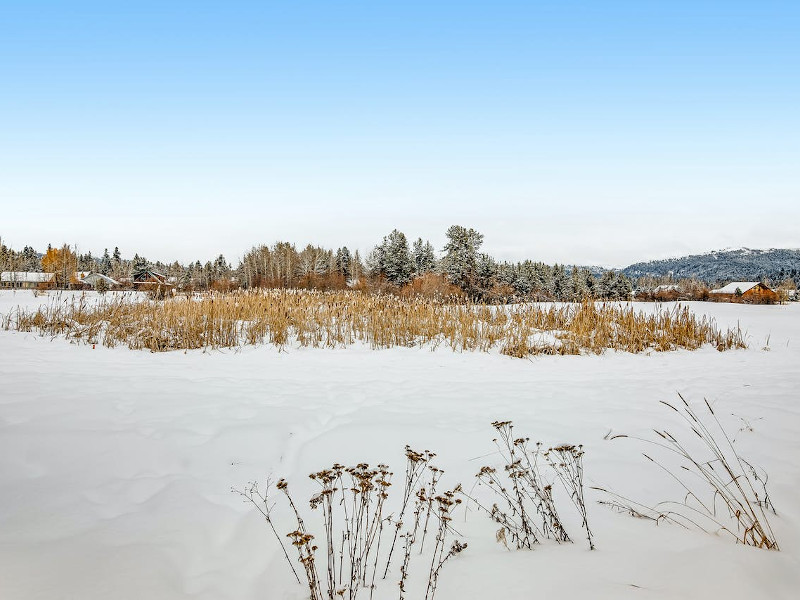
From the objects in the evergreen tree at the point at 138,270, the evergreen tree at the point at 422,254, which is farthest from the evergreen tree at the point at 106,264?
the evergreen tree at the point at 422,254

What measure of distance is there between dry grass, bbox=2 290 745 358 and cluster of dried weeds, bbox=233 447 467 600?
18.6 ft

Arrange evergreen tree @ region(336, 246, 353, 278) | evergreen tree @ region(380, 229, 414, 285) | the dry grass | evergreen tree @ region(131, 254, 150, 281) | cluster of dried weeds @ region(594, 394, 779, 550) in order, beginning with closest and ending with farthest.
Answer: cluster of dried weeds @ region(594, 394, 779, 550)
the dry grass
evergreen tree @ region(380, 229, 414, 285)
evergreen tree @ region(131, 254, 150, 281)
evergreen tree @ region(336, 246, 353, 278)

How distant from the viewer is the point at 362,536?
5.93 feet

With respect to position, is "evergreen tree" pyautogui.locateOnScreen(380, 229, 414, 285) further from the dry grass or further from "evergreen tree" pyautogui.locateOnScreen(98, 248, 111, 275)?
"evergreen tree" pyautogui.locateOnScreen(98, 248, 111, 275)

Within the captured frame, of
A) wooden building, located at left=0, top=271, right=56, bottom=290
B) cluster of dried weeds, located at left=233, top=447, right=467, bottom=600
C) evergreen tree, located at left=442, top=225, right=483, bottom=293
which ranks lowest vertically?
cluster of dried weeds, located at left=233, top=447, right=467, bottom=600

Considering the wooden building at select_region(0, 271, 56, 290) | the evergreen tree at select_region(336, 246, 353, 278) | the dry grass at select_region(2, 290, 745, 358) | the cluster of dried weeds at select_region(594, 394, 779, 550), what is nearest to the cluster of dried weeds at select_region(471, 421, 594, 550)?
the cluster of dried weeds at select_region(594, 394, 779, 550)

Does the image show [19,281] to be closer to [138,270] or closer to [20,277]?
[20,277]

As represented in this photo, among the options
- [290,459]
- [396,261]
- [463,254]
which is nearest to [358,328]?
[290,459]

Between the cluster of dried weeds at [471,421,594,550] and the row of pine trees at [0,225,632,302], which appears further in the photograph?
the row of pine trees at [0,225,632,302]

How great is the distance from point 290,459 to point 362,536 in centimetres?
93

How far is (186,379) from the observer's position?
4.55 metres

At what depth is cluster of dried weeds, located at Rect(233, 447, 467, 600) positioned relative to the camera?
1382 millimetres

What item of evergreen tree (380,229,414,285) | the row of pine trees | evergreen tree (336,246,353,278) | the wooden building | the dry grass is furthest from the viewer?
evergreen tree (336,246,353,278)

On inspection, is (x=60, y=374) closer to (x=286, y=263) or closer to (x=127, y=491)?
(x=127, y=491)
